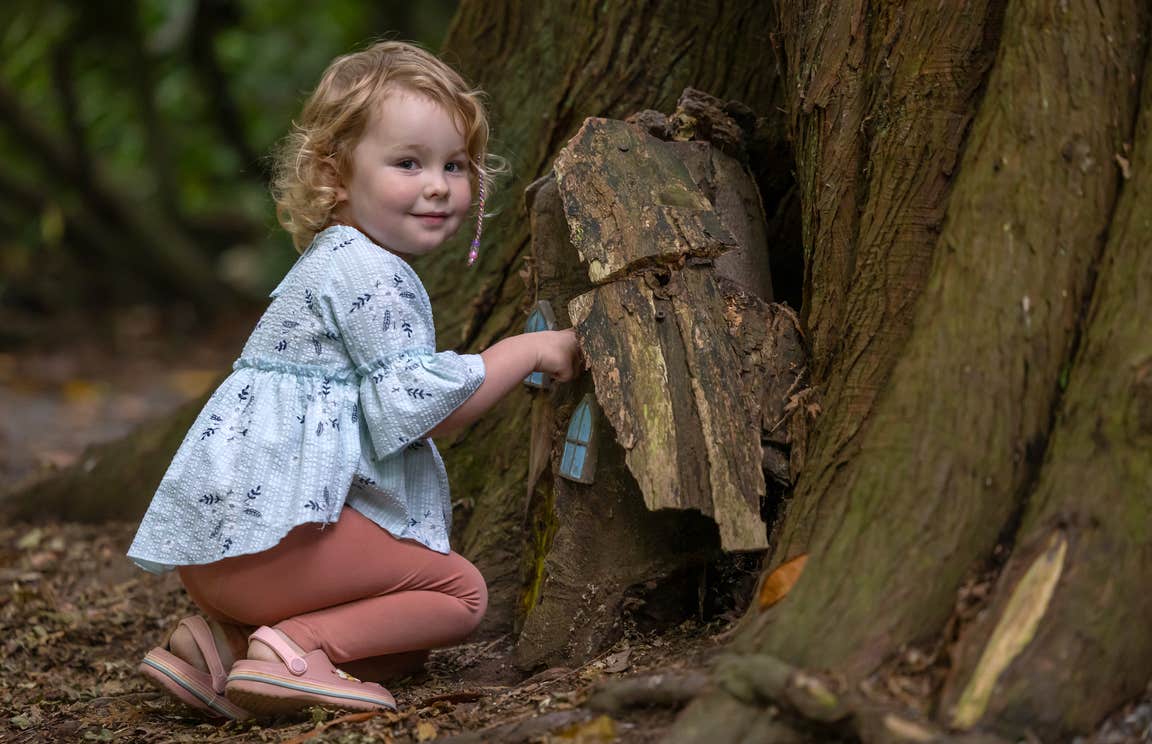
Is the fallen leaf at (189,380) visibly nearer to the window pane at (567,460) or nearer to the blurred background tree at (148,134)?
the blurred background tree at (148,134)

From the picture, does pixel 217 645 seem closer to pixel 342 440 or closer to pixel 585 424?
pixel 342 440

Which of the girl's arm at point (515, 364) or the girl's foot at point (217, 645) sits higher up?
the girl's arm at point (515, 364)

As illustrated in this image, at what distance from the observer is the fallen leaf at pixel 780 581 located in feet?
7.95

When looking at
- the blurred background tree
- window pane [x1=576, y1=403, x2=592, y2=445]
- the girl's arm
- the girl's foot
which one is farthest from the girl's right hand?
the blurred background tree

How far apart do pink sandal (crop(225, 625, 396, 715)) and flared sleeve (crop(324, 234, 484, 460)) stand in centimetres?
52

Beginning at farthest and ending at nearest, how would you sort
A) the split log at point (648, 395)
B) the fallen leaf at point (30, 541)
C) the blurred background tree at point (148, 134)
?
1. the blurred background tree at point (148, 134)
2. the fallen leaf at point (30, 541)
3. the split log at point (648, 395)

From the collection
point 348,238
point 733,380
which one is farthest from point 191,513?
point 733,380

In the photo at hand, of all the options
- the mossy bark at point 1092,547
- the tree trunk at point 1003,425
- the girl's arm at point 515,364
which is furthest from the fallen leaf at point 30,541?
the mossy bark at point 1092,547

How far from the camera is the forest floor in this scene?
2.39 metres

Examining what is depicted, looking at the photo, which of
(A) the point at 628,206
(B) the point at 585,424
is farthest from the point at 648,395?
(A) the point at 628,206

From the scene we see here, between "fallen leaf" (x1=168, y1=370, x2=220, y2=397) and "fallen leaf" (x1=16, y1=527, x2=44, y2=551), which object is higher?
"fallen leaf" (x1=16, y1=527, x2=44, y2=551)

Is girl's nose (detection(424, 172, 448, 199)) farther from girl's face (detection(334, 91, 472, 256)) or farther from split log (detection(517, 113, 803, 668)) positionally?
split log (detection(517, 113, 803, 668))

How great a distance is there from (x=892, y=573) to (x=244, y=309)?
9.97m

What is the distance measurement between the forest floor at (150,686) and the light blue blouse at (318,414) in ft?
1.44
